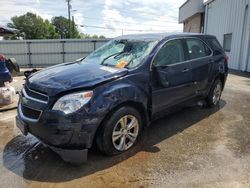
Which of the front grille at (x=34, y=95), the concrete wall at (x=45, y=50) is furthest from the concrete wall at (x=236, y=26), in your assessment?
the front grille at (x=34, y=95)

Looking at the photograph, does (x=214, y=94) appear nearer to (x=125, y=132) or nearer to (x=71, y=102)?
(x=125, y=132)

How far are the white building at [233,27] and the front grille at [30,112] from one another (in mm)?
11655

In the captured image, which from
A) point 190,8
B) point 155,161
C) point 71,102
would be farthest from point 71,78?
point 190,8

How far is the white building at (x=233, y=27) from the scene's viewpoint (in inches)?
509

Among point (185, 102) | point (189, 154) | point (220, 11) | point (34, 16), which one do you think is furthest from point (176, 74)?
point (34, 16)

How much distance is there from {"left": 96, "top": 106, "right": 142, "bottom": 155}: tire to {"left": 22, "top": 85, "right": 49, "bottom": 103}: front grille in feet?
2.69

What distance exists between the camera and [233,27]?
1432 cm

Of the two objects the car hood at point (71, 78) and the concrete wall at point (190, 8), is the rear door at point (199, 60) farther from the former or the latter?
the concrete wall at point (190, 8)

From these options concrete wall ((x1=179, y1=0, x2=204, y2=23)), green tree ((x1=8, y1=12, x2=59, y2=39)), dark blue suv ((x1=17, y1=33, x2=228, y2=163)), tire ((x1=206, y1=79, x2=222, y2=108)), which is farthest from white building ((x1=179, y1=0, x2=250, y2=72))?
green tree ((x1=8, y1=12, x2=59, y2=39))

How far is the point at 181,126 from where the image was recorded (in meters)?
5.00

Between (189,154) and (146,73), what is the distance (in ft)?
4.41

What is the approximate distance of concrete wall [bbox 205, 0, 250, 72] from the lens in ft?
42.2

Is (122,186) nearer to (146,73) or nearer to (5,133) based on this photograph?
(146,73)

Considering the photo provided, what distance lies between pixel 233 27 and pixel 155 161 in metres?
12.7
